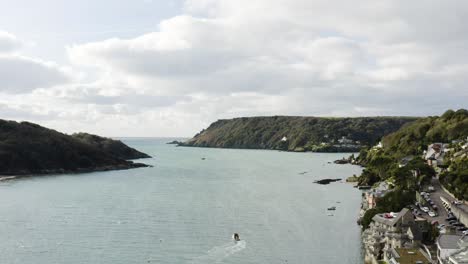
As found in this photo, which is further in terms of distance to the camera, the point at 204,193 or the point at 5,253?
the point at 204,193

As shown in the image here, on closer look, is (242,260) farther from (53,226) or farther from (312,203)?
(312,203)

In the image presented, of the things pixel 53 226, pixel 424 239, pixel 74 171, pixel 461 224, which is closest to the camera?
pixel 424 239

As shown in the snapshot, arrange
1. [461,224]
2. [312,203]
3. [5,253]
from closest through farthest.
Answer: [5,253]
[461,224]
[312,203]

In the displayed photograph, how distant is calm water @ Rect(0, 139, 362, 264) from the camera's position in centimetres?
6062

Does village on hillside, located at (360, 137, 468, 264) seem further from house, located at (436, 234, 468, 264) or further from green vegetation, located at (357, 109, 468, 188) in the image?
green vegetation, located at (357, 109, 468, 188)

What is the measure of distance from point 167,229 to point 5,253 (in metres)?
23.2

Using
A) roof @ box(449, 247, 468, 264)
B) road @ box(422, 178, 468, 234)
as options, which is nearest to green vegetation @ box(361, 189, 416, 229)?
road @ box(422, 178, 468, 234)

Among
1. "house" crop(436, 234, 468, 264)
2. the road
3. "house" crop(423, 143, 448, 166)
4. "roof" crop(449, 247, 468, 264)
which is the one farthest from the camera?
"house" crop(423, 143, 448, 166)

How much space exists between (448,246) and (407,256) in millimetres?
4177

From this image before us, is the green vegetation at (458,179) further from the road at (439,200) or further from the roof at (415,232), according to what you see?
the roof at (415,232)

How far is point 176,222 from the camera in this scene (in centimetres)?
8081

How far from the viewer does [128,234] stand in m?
71.1

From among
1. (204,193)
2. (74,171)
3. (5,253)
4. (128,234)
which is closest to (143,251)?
(128,234)

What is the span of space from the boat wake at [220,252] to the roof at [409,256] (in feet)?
65.9
